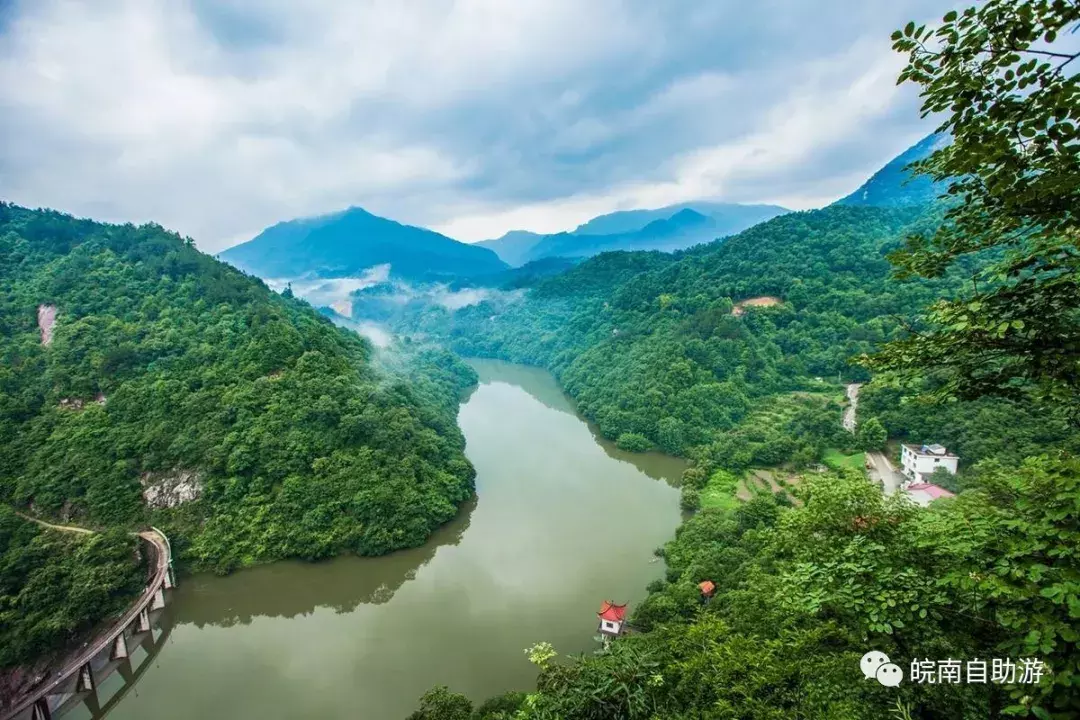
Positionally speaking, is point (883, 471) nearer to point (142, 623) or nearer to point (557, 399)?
point (557, 399)

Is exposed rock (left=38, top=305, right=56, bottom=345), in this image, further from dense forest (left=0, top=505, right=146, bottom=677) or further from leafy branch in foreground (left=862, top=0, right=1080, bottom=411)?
leafy branch in foreground (left=862, top=0, right=1080, bottom=411)

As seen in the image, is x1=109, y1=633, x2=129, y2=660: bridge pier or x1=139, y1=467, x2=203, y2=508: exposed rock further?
x1=139, y1=467, x2=203, y2=508: exposed rock

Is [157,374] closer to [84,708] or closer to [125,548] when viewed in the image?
[125,548]

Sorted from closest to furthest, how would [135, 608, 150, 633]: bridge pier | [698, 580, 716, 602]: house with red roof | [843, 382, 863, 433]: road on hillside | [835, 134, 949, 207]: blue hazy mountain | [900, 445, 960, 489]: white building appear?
[698, 580, 716, 602]: house with red roof < [135, 608, 150, 633]: bridge pier < [900, 445, 960, 489]: white building < [843, 382, 863, 433]: road on hillside < [835, 134, 949, 207]: blue hazy mountain

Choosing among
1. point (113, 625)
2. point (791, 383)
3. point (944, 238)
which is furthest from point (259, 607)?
point (791, 383)

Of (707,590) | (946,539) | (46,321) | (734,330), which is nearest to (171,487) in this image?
(46,321)

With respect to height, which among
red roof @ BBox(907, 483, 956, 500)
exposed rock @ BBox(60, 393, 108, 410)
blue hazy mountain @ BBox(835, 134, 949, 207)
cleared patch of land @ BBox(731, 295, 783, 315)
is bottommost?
red roof @ BBox(907, 483, 956, 500)

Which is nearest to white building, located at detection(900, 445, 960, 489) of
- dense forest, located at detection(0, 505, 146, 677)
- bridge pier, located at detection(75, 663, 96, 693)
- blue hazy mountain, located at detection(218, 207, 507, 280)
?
bridge pier, located at detection(75, 663, 96, 693)

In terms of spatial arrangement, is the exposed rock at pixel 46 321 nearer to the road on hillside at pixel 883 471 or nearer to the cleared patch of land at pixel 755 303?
the road on hillside at pixel 883 471
